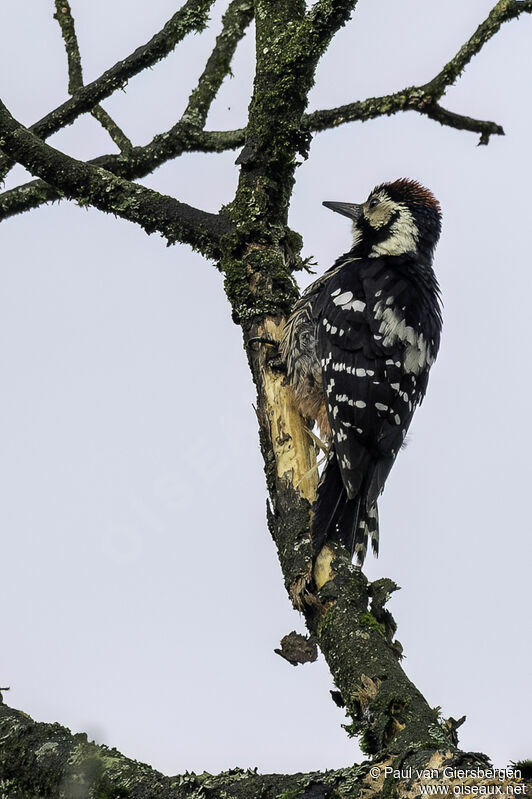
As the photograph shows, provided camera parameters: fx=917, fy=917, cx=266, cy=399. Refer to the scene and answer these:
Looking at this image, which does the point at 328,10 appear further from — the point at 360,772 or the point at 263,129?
the point at 360,772

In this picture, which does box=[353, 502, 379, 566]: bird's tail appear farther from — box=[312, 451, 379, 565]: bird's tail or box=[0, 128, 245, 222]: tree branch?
box=[0, 128, 245, 222]: tree branch

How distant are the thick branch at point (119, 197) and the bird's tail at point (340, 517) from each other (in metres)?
1.17

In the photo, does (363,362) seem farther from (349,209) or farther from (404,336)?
(349,209)

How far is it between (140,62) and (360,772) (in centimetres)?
349

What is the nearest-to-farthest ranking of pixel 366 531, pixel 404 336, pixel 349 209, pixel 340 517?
1. pixel 340 517
2. pixel 366 531
3. pixel 404 336
4. pixel 349 209

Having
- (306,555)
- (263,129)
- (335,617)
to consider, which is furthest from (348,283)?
(335,617)

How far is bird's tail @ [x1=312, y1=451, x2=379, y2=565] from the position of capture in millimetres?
3182

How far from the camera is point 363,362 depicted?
13.4ft

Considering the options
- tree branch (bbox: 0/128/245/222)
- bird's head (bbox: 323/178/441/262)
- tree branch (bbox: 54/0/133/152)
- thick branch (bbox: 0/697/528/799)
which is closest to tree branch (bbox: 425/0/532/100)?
bird's head (bbox: 323/178/441/262)

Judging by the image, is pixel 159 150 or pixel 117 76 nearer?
pixel 117 76

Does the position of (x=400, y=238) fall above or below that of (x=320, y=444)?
above

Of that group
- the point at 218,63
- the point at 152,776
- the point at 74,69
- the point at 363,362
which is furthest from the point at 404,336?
the point at 152,776

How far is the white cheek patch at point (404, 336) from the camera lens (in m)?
4.13

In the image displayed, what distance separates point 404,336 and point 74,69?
2.17 m
